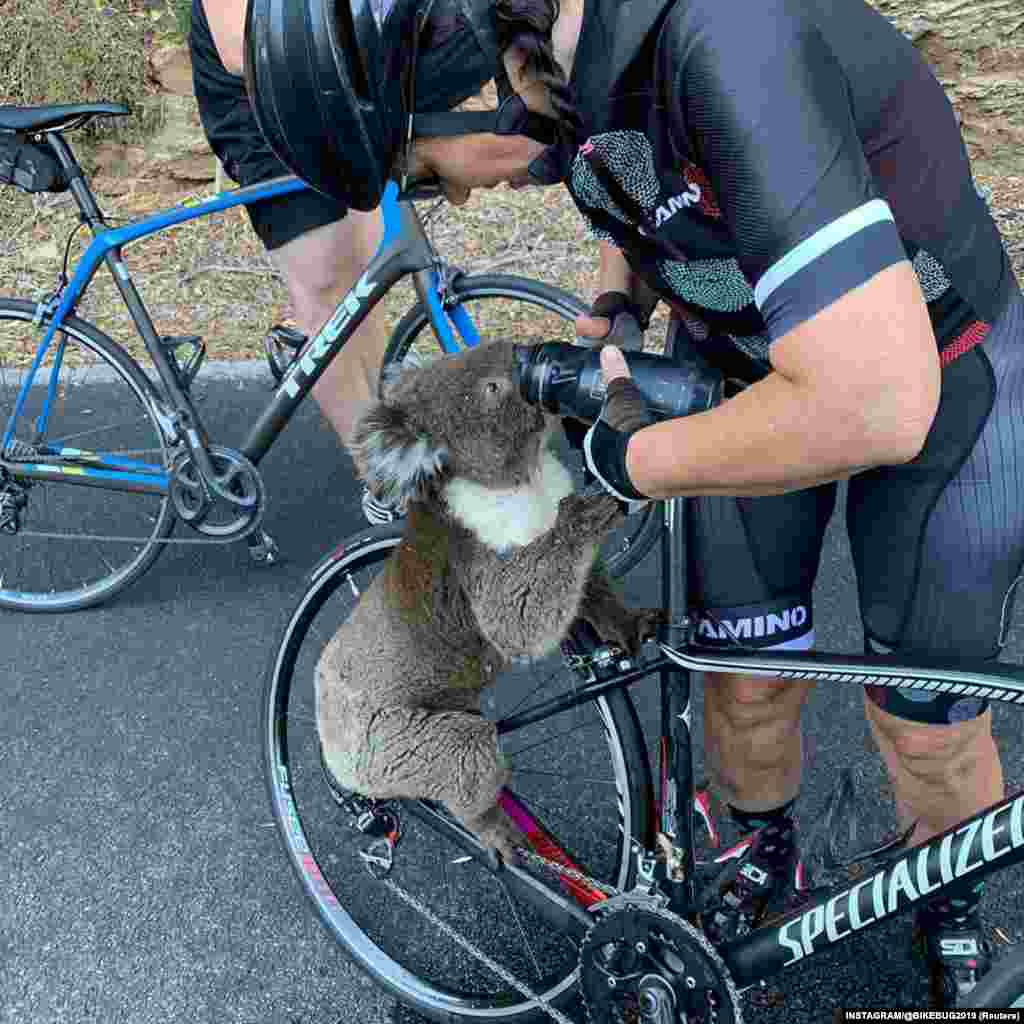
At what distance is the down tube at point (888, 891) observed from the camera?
67.1 inches

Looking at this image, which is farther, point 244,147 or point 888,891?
point 244,147

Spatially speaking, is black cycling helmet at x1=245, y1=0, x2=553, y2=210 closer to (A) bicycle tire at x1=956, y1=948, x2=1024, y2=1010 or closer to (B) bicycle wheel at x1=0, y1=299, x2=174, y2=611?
(A) bicycle tire at x1=956, y1=948, x2=1024, y2=1010

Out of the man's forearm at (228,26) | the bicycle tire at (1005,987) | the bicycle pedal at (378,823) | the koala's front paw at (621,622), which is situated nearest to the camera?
the bicycle tire at (1005,987)

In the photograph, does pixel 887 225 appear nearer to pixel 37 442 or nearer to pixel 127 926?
pixel 127 926

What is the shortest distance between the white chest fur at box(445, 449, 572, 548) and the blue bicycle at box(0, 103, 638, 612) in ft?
4.46

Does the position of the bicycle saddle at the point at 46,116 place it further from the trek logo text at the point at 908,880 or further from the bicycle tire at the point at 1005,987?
the bicycle tire at the point at 1005,987

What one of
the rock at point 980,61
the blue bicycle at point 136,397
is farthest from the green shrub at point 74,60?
the rock at point 980,61

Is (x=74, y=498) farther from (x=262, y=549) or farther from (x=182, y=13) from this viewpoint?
(x=182, y=13)

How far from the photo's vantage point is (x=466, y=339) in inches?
148

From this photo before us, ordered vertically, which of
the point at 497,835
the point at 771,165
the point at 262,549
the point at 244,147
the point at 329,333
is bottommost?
the point at 262,549

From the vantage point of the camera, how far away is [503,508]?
2338mm

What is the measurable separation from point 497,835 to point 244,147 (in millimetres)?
2516

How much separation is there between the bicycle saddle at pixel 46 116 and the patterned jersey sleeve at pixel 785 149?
9.21 feet

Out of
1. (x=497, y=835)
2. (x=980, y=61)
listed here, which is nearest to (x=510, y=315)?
(x=497, y=835)
